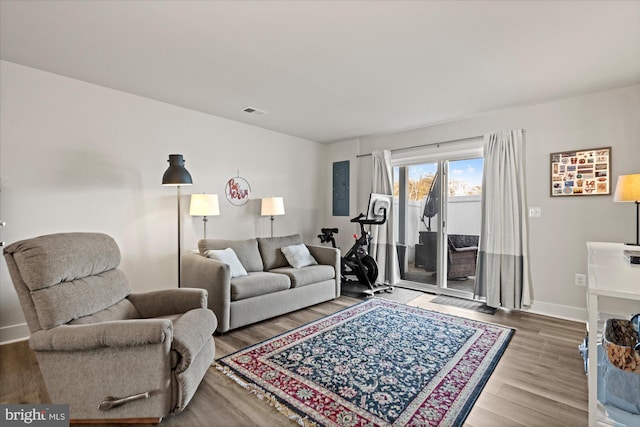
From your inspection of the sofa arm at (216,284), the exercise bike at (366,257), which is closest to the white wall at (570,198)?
the exercise bike at (366,257)

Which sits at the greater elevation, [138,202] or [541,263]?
[138,202]

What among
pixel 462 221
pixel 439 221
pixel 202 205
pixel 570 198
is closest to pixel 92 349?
pixel 202 205

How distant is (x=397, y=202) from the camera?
5.10 metres

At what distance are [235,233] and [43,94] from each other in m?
2.54

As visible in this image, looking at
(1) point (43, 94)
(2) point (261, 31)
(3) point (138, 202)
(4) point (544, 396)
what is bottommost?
(4) point (544, 396)

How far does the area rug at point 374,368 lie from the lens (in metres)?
1.86

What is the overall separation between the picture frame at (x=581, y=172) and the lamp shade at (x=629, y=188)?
2.29 feet

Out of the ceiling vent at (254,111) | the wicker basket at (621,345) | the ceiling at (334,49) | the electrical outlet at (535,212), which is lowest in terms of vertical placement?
the wicker basket at (621,345)

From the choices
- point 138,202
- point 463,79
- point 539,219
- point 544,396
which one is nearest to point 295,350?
point 544,396

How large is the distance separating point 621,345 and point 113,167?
13.9 ft

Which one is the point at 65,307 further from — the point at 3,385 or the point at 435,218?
the point at 435,218

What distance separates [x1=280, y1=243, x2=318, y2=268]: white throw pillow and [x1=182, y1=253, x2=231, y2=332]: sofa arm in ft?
3.77

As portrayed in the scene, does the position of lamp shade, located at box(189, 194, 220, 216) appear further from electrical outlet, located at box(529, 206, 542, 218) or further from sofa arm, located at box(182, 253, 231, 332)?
electrical outlet, located at box(529, 206, 542, 218)

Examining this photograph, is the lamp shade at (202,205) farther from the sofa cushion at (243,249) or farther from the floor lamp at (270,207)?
the floor lamp at (270,207)
